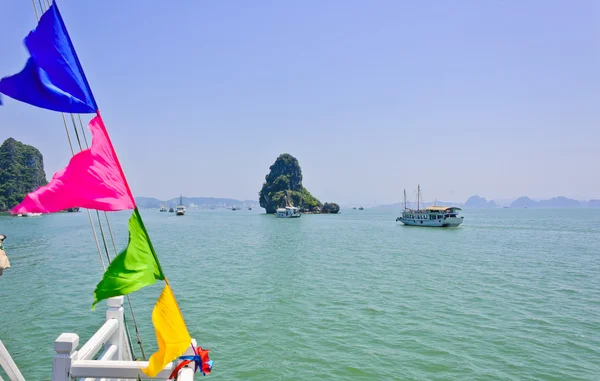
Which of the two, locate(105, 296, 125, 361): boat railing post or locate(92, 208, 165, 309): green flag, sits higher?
locate(92, 208, 165, 309): green flag

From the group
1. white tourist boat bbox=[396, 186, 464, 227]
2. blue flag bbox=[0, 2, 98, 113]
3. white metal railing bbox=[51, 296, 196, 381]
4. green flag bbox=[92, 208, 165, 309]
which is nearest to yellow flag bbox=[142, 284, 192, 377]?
green flag bbox=[92, 208, 165, 309]

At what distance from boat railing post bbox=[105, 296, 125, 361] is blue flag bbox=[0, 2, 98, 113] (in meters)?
2.85

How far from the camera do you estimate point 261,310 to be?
16.0 meters

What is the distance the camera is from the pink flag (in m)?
2.67

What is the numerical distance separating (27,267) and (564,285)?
37109 mm

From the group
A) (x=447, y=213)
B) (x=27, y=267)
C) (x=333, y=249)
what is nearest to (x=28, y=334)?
(x=27, y=267)

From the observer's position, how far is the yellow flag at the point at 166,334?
2.99m

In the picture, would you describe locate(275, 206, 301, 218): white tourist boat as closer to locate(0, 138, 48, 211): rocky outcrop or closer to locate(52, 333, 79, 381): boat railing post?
locate(0, 138, 48, 211): rocky outcrop

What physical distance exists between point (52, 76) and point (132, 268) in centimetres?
167

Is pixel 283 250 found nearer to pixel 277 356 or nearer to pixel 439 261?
pixel 439 261

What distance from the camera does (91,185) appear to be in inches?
114

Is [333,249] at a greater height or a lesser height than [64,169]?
lesser

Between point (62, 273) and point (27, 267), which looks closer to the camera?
point (62, 273)

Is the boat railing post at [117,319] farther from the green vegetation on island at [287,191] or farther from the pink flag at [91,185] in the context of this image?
the green vegetation on island at [287,191]
